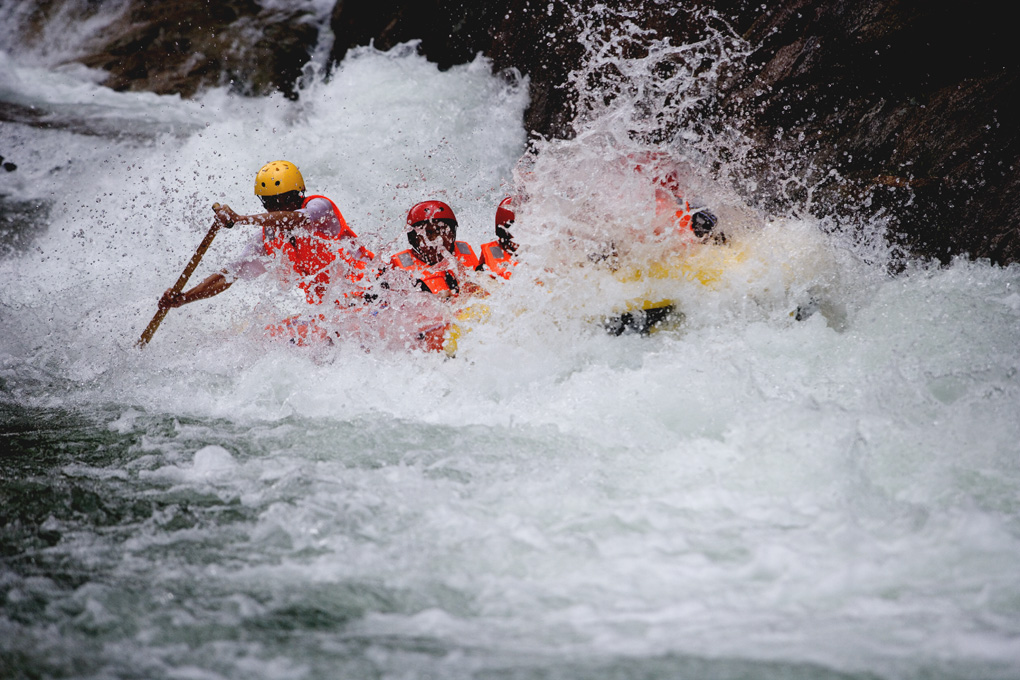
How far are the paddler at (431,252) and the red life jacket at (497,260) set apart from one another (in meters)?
0.20

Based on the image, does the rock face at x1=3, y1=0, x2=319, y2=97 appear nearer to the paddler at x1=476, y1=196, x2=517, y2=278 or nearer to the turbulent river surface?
the turbulent river surface

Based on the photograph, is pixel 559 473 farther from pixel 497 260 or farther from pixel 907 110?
pixel 907 110

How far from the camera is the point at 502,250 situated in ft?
14.8

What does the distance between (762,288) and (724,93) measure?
211 centimetres

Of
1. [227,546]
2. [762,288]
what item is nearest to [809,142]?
[762,288]

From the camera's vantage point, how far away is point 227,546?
2.82 m

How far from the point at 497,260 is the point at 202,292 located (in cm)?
176

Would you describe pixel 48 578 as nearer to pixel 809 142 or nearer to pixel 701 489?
pixel 701 489

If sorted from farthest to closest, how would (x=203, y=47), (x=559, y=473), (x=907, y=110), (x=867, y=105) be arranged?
(x=203, y=47) < (x=867, y=105) < (x=907, y=110) < (x=559, y=473)

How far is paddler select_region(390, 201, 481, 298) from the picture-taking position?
4215 millimetres

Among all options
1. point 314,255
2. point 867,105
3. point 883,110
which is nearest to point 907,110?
point 883,110

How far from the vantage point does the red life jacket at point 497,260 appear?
4.45 meters

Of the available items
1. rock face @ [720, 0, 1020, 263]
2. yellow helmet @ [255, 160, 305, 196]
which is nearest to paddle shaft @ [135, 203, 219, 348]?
yellow helmet @ [255, 160, 305, 196]

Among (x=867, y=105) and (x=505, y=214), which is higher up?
(x=867, y=105)
